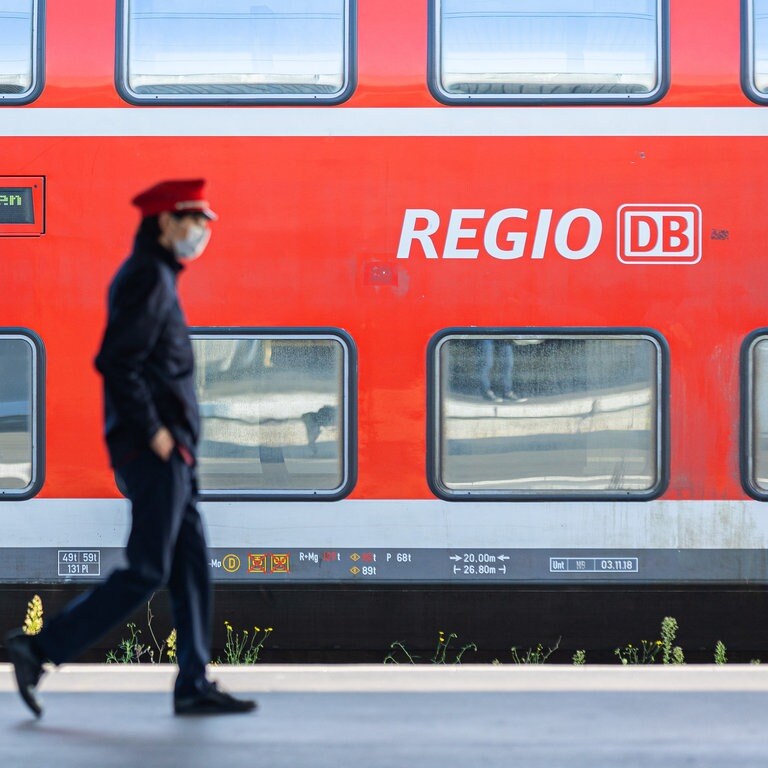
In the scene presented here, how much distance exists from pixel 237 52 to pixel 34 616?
2.69 m

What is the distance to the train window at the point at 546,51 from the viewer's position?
5254 mm

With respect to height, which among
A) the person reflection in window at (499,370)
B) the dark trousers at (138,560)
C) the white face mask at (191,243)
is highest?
the white face mask at (191,243)

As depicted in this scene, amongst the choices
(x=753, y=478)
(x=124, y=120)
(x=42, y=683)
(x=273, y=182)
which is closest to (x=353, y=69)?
(x=273, y=182)

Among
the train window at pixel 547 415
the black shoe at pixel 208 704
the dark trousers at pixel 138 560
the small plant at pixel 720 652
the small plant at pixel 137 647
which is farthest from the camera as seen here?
the small plant at pixel 137 647

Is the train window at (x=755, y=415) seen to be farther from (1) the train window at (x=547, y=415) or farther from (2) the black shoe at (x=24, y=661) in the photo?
(2) the black shoe at (x=24, y=661)

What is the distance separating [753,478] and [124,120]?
128 inches

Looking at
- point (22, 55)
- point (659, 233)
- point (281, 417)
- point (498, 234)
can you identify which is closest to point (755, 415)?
point (659, 233)

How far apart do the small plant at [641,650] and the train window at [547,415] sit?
0.72 metres

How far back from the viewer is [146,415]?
10.2 ft

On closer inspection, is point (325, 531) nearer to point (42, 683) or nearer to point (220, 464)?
point (220, 464)

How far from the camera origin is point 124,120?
17.4 ft

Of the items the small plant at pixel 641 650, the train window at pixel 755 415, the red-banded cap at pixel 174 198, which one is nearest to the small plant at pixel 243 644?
the small plant at pixel 641 650

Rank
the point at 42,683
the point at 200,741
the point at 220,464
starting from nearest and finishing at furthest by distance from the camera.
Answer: the point at 200,741 → the point at 42,683 → the point at 220,464

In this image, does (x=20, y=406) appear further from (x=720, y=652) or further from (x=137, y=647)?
(x=720, y=652)
